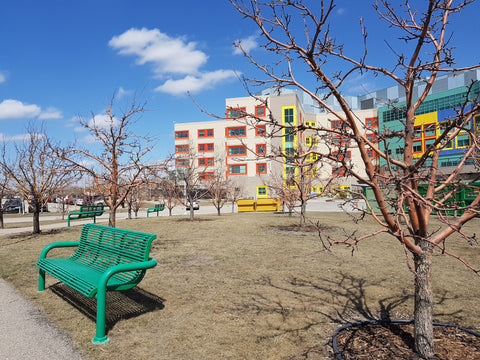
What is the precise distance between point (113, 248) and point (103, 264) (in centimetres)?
31

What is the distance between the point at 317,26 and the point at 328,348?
3.04 metres

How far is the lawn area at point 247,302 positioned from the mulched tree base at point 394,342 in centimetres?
22

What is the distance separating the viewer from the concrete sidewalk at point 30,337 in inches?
133

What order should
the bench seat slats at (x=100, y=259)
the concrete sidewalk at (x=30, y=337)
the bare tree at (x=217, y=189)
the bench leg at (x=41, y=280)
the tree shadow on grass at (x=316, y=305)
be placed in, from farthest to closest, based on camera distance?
the bare tree at (x=217, y=189), the bench leg at (x=41, y=280), the bench seat slats at (x=100, y=259), the tree shadow on grass at (x=316, y=305), the concrete sidewalk at (x=30, y=337)

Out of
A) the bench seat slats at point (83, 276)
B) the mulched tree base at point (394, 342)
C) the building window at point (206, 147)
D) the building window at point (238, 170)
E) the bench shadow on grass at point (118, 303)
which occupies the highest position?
the building window at point (206, 147)

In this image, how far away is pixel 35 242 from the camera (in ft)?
37.6

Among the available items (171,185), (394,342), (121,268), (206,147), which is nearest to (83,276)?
(121,268)

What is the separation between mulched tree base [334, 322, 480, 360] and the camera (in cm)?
320

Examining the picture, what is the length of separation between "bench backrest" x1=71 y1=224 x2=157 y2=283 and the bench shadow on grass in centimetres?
47

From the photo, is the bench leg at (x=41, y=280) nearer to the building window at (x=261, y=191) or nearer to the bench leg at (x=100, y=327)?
the bench leg at (x=100, y=327)

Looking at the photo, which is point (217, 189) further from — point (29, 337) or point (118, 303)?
point (29, 337)

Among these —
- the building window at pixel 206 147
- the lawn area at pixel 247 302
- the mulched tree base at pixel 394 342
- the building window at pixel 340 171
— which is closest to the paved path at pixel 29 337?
the lawn area at pixel 247 302

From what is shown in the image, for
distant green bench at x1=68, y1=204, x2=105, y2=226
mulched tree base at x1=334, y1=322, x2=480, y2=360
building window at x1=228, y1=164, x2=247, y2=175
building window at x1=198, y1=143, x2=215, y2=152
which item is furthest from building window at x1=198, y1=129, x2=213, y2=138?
mulched tree base at x1=334, y1=322, x2=480, y2=360

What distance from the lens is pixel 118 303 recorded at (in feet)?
16.2
